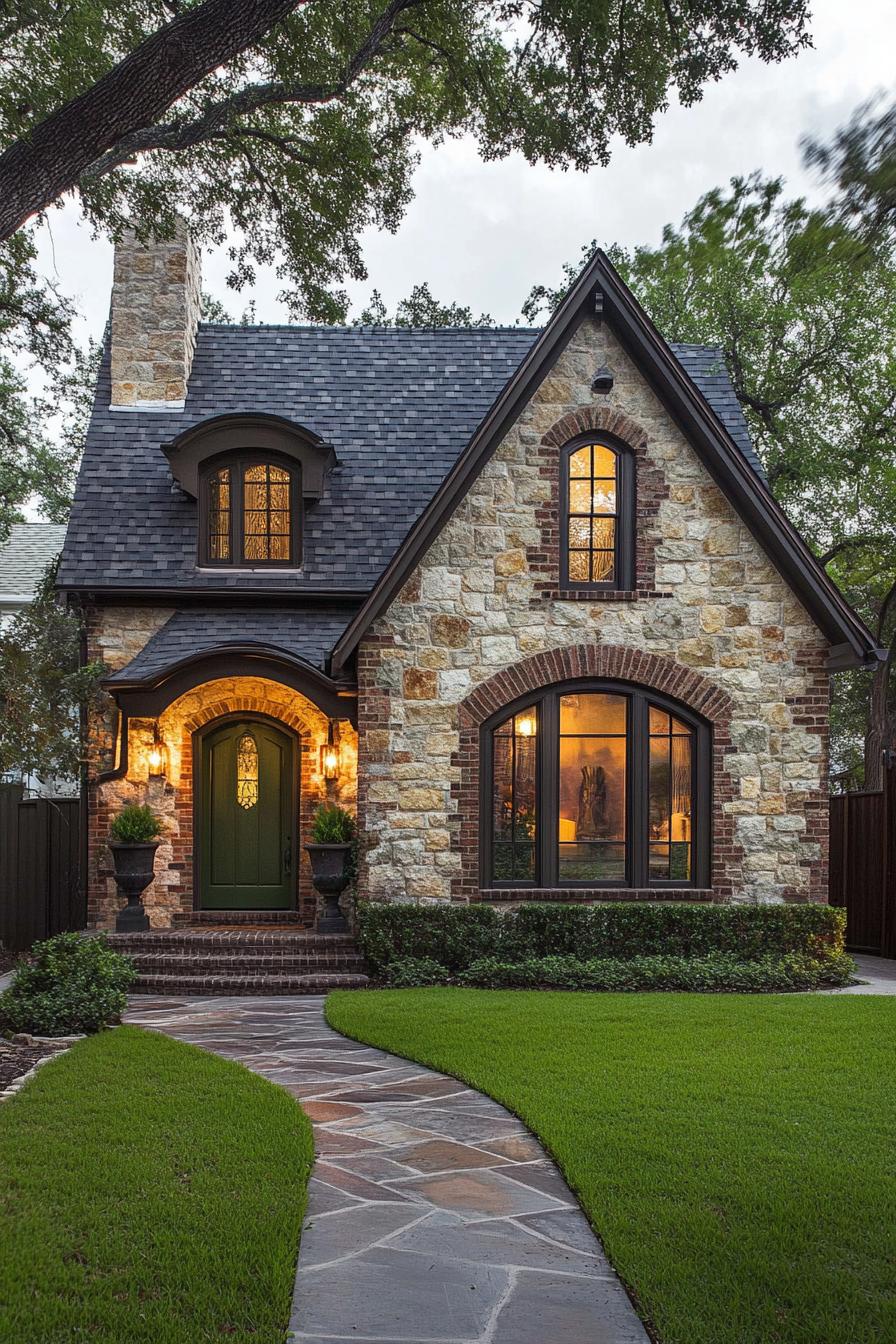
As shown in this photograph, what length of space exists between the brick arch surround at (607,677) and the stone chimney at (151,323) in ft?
22.0

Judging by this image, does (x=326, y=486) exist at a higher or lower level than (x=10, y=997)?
higher

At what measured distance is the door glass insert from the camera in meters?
13.9

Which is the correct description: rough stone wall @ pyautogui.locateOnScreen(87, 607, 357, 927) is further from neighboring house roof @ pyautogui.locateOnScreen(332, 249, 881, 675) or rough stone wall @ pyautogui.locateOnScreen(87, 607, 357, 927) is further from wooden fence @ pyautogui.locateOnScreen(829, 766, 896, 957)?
wooden fence @ pyautogui.locateOnScreen(829, 766, 896, 957)

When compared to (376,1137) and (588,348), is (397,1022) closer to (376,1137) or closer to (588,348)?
(376,1137)

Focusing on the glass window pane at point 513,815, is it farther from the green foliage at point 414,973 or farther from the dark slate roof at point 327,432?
the dark slate roof at point 327,432

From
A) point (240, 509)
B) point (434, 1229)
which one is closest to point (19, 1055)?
point (434, 1229)

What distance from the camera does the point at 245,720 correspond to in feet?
45.5

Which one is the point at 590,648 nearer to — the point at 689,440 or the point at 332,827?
the point at 689,440

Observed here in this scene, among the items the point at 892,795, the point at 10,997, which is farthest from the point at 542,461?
the point at 10,997

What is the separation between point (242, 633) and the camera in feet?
44.7

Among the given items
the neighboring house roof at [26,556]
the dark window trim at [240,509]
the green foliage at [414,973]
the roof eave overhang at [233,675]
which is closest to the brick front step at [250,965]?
the green foliage at [414,973]

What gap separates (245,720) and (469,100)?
735 cm

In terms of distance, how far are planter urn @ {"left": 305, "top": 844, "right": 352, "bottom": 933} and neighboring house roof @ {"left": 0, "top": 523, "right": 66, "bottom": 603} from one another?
48.9ft

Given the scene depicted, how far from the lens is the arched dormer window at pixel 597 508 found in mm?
12352
